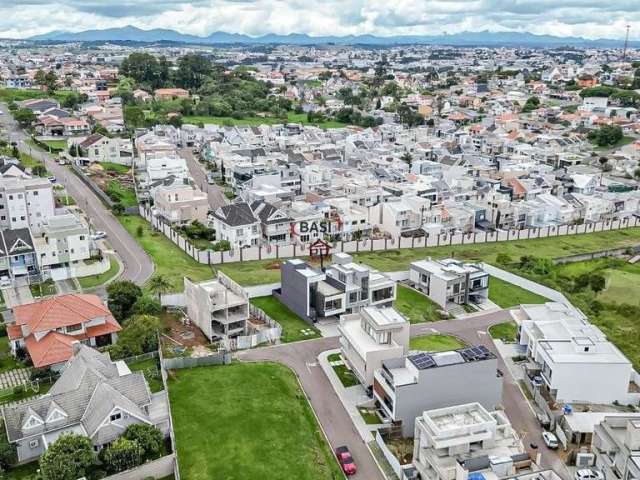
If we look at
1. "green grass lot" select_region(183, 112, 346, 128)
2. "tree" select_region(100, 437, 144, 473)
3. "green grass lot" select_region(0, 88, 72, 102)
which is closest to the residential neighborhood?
"tree" select_region(100, 437, 144, 473)

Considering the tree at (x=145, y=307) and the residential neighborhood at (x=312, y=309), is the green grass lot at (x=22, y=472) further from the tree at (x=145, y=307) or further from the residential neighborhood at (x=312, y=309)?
the tree at (x=145, y=307)

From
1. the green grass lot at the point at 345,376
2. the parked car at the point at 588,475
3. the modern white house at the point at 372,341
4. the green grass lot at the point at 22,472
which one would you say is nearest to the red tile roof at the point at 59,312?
the green grass lot at the point at 22,472

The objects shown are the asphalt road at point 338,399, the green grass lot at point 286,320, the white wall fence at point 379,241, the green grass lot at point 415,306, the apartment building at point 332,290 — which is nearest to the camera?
the asphalt road at point 338,399

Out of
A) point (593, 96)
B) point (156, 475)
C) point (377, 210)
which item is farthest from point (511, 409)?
point (593, 96)

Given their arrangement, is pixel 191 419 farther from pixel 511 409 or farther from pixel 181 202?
pixel 181 202

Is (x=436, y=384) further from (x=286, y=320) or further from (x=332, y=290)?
(x=286, y=320)

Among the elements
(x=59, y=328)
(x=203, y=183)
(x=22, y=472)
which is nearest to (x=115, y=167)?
(x=203, y=183)

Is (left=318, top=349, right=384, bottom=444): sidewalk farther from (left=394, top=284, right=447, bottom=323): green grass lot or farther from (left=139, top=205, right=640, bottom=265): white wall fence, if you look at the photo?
(left=139, top=205, right=640, bottom=265): white wall fence
